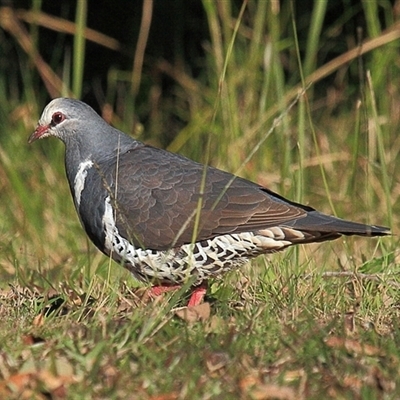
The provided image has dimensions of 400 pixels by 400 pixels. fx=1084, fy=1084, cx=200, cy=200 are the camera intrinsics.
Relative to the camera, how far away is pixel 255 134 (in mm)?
7133

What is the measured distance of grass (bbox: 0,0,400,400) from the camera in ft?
11.4

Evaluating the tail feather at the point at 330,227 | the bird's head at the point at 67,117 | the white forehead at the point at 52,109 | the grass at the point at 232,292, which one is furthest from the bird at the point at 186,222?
the white forehead at the point at 52,109

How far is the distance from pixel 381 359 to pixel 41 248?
10.9 feet

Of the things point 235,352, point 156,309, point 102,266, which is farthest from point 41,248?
point 235,352

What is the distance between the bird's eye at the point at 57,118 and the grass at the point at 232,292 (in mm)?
738

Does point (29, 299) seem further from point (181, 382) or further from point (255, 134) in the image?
point (255, 134)

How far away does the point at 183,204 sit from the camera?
4.85 metres

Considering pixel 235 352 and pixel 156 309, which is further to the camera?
pixel 156 309

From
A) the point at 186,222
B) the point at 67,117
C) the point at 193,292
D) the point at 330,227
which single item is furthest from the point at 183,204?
the point at 67,117

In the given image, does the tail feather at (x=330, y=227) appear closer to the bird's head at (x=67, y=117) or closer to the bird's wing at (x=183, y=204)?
the bird's wing at (x=183, y=204)

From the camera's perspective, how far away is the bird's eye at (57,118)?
18.1 feet

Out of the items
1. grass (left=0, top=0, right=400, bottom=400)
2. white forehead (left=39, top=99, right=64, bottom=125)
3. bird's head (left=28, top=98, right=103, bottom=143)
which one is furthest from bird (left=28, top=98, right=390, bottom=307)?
white forehead (left=39, top=99, right=64, bottom=125)

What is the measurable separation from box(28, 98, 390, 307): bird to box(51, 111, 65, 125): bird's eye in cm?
55

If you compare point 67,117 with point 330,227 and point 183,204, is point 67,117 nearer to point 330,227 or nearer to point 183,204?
point 183,204
